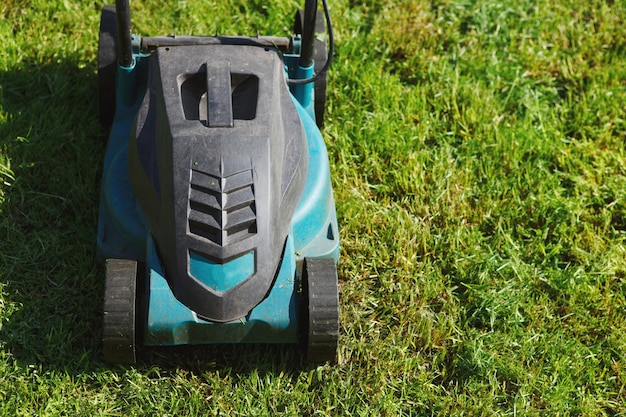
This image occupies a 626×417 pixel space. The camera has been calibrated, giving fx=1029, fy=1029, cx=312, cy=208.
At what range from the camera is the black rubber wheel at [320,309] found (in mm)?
2777

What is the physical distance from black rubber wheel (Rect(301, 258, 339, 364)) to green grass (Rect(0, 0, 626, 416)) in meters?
0.14

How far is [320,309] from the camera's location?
277cm

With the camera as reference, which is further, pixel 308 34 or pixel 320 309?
pixel 308 34

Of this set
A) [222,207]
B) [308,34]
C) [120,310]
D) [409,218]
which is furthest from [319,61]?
[120,310]

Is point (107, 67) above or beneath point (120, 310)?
above

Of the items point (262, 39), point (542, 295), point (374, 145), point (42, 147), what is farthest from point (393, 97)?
point (42, 147)

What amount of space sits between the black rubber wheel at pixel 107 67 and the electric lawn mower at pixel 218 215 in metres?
0.33

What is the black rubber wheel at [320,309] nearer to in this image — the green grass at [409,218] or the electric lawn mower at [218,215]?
the electric lawn mower at [218,215]

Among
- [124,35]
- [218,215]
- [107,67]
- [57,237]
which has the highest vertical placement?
[124,35]

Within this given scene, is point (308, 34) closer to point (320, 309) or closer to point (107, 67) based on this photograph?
point (107, 67)

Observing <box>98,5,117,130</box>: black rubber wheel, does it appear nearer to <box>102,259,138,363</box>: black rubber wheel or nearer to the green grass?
the green grass

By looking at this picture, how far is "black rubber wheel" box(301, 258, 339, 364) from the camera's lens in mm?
2777

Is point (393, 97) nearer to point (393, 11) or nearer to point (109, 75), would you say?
point (393, 11)

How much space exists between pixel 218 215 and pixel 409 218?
902 mm
